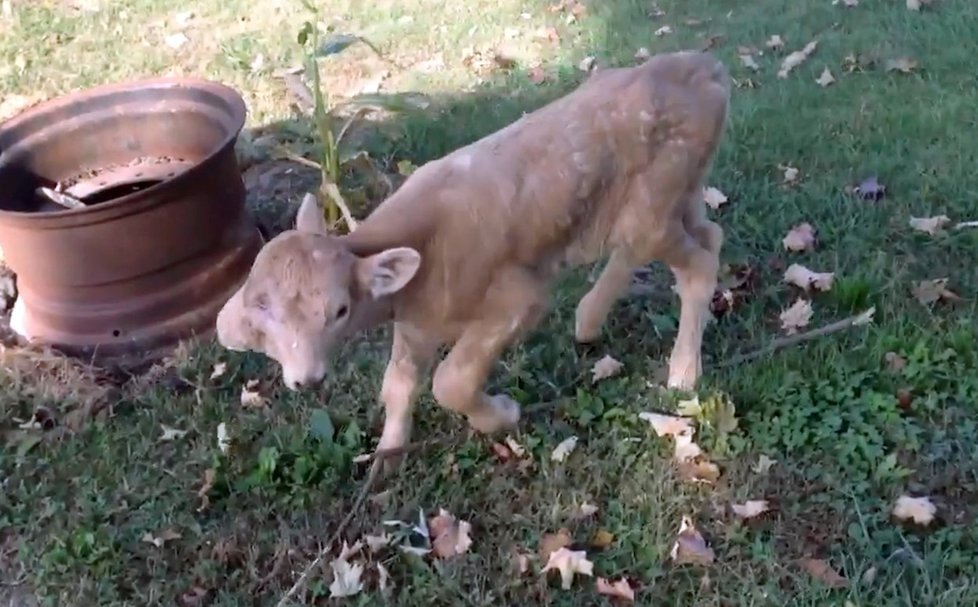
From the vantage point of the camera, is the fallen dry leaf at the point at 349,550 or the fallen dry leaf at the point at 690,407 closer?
the fallen dry leaf at the point at 349,550

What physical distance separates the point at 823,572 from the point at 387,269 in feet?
5.02

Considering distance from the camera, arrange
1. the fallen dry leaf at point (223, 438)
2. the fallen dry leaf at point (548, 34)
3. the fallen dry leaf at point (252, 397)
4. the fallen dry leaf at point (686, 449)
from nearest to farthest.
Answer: the fallen dry leaf at point (686, 449), the fallen dry leaf at point (223, 438), the fallen dry leaf at point (252, 397), the fallen dry leaf at point (548, 34)

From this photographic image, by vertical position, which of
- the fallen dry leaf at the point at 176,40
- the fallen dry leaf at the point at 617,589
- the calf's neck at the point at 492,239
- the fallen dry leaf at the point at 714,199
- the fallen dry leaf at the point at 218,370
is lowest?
the fallen dry leaf at the point at 176,40

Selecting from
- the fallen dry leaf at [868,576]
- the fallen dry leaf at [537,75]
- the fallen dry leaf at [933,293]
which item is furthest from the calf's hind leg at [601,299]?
the fallen dry leaf at [537,75]

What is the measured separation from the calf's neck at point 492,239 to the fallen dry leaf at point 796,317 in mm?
527

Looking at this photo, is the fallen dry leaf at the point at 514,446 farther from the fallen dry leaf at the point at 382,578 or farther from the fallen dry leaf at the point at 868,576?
the fallen dry leaf at the point at 868,576

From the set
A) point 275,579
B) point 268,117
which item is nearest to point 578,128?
point 275,579

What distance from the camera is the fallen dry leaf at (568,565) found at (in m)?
3.30

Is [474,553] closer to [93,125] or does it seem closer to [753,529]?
[753,529]

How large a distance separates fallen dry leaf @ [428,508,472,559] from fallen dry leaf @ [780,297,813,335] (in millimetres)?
1528

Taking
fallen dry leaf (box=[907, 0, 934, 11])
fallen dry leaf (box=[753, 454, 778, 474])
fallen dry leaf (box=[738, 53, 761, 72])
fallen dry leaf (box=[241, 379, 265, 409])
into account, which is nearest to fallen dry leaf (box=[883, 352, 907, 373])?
fallen dry leaf (box=[753, 454, 778, 474])

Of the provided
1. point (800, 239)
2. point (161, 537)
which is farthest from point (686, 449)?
point (161, 537)

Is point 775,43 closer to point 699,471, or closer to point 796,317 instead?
point 796,317

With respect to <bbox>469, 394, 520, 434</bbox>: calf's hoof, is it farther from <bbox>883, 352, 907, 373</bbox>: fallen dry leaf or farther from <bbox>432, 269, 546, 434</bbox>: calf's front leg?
<bbox>883, 352, 907, 373</bbox>: fallen dry leaf
